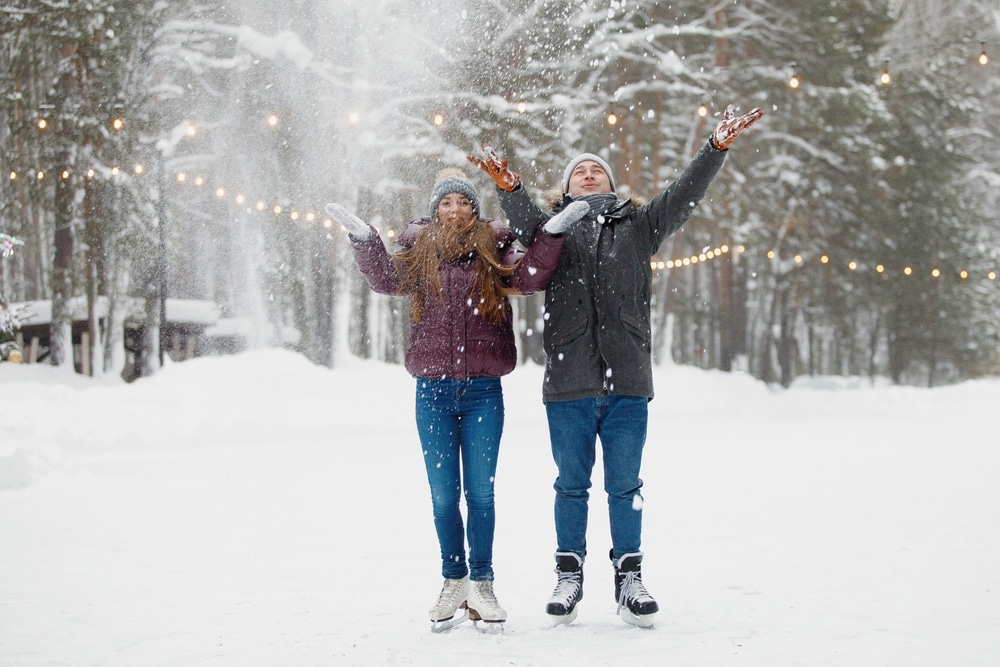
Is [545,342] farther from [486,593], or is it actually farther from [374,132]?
[374,132]

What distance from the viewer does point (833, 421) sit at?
20.3 meters

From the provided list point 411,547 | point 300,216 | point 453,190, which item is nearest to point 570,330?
point 453,190

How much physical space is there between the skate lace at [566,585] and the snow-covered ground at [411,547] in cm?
15

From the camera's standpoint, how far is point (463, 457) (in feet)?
16.1

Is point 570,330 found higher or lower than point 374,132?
lower

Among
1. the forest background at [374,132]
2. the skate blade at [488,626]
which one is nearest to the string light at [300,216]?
the forest background at [374,132]

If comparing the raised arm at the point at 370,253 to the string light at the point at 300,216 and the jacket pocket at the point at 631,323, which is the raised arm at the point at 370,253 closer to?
the jacket pocket at the point at 631,323

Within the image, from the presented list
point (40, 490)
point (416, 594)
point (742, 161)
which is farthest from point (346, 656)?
point (742, 161)

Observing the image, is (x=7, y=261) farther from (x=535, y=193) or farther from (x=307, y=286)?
(x=535, y=193)

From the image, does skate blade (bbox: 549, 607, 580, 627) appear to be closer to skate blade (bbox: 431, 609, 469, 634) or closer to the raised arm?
skate blade (bbox: 431, 609, 469, 634)

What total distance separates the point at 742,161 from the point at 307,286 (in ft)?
41.5

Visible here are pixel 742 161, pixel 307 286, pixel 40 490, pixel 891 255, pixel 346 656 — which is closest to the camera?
pixel 346 656

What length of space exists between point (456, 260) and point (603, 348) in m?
0.87

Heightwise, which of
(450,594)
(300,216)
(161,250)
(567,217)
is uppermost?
(300,216)
